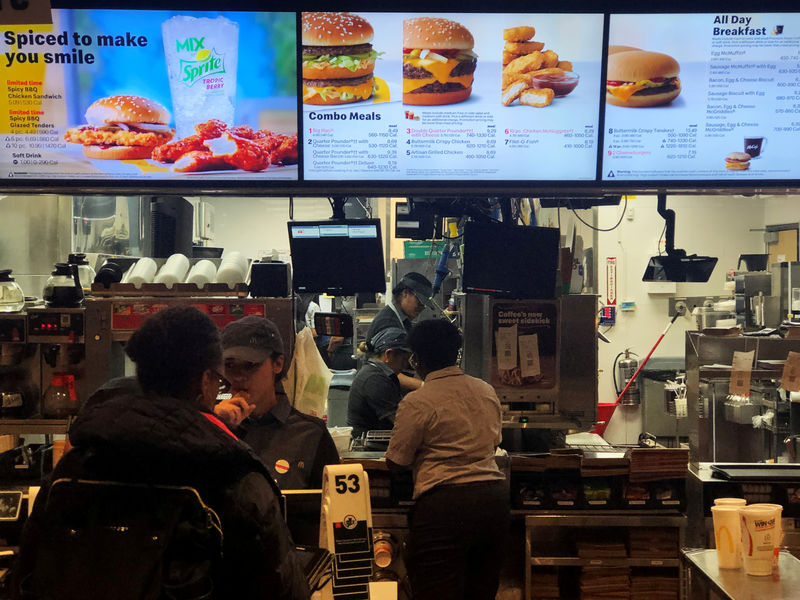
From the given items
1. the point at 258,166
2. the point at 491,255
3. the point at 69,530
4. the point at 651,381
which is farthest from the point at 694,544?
the point at 651,381

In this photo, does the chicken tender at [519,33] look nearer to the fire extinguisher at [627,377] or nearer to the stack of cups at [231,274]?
the stack of cups at [231,274]

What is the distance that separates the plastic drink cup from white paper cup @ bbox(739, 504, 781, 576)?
3 centimetres

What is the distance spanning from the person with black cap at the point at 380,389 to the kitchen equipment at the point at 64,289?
6.06 feet

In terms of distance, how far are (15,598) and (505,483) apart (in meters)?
2.23

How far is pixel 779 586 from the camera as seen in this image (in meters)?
2.26

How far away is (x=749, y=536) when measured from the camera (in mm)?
2340

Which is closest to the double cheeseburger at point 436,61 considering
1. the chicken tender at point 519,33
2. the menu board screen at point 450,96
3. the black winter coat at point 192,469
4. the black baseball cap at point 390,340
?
the menu board screen at point 450,96

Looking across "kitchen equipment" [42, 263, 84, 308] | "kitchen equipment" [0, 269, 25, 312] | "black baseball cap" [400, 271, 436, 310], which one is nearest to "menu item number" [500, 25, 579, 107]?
"black baseball cap" [400, 271, 436, 310]

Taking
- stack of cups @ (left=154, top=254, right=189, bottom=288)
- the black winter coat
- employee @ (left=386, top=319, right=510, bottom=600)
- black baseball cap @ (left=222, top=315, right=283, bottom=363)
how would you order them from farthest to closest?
stack of cups @ (left=154, top=254, right=189, bottom=288)
employee @ (left=386, top=319, right=510, bottom=600)
black baseball cap @ (left=222, top=315, right=283, bottom=363)
the black winter coat

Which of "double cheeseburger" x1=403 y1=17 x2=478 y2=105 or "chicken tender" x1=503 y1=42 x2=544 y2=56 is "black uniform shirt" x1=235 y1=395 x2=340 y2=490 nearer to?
"double cheeseburger" x1=403 y1=17 x2=478 y2=105

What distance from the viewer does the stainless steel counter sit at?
2.20 meters

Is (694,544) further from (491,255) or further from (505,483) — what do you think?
(491,255)

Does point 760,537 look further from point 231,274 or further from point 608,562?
point 231,274

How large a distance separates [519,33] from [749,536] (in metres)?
2.28
